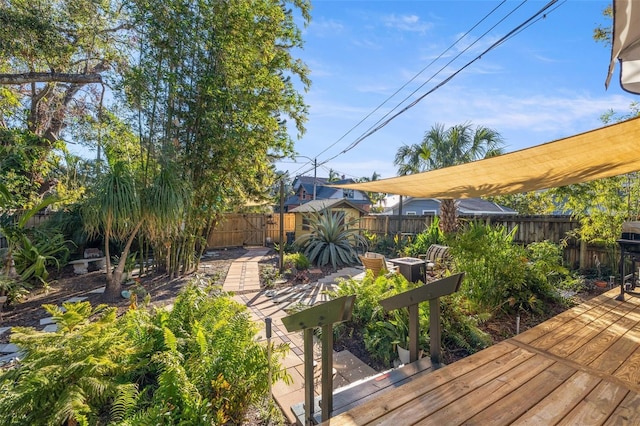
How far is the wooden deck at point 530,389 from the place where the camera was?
1498 millimetres

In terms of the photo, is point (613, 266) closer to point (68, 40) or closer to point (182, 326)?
point (182, 326)

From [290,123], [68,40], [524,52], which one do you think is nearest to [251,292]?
[290,123]

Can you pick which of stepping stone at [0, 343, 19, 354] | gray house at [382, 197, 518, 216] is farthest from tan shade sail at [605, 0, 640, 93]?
gray house at [382, 197, 518, 216]

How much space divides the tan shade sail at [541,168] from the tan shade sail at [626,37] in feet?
3.03

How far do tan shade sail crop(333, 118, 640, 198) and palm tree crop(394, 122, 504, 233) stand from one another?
4448 mm

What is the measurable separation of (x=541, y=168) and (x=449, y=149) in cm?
722

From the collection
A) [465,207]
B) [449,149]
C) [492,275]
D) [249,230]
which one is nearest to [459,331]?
[492,275]

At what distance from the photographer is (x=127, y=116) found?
5.55 meters

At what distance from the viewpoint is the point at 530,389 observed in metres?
1.73

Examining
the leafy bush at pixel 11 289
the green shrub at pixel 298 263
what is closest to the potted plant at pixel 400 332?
the green shrub at pixel 298 263

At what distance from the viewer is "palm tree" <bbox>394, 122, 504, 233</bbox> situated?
30.5 feet

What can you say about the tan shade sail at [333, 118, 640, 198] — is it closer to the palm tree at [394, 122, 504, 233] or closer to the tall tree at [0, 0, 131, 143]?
the palm tree at [394, 122, 504, 233]

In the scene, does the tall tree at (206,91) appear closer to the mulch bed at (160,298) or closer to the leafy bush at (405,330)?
the mulch bed at (160,298)

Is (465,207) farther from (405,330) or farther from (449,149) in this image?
(405,330)
